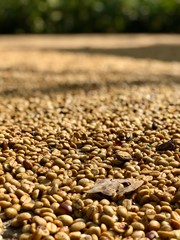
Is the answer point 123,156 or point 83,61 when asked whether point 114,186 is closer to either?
point 123,156

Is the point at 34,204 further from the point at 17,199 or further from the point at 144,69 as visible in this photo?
the point at 144,69

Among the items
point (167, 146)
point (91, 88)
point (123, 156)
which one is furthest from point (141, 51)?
point (123, 156)

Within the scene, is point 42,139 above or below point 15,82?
above

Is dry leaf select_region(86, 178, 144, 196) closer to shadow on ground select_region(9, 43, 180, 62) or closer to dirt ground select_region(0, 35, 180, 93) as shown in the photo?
dirt ground select_region(0, 35, 180, 93)

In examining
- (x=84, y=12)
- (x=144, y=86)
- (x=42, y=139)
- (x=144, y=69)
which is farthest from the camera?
(x=84, y=12)

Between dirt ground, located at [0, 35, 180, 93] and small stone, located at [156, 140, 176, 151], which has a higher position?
small stone, located at [156, 140, 176, 151]

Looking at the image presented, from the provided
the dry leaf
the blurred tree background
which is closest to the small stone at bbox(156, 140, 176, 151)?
the dry leaf

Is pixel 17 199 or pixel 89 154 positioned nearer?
pixel 17 199

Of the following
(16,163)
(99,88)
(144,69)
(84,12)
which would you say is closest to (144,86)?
(99,88)
